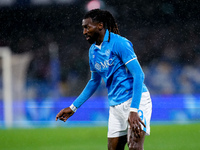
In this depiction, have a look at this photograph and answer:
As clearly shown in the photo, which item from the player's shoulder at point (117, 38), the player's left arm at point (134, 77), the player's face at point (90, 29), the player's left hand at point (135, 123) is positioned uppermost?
the player's face at point (90, 29)

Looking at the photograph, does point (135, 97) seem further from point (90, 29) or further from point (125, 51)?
point (90, 29)

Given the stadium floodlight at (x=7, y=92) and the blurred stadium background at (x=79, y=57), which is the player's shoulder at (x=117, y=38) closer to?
the blurred stadium background at (x=79, y=57)

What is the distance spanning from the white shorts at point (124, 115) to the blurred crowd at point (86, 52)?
945 cm

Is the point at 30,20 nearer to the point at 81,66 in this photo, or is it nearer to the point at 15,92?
the point at 81,66

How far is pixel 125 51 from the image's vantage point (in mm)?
3398

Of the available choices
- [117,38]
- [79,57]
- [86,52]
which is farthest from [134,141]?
[86,52]

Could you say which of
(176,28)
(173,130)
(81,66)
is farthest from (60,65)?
(173,130)

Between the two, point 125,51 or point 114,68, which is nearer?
point 125,51

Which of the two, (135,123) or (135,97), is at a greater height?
(135,97)

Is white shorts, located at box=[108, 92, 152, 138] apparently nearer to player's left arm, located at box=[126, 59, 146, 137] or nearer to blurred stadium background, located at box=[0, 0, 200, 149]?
player's left arm, located at box=[126, 59, 146, 137]

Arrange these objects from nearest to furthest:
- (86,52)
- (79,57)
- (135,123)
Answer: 1. (135,123)
2. (79,57)
3. (86,52)

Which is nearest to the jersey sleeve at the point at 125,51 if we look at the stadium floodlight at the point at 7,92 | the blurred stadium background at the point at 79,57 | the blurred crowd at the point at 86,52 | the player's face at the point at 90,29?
the player's face at the point at 90,29

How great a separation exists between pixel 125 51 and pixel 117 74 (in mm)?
267

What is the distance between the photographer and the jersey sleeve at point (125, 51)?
11.1 feet
